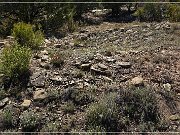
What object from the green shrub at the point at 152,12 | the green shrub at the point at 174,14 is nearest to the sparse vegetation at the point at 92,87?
the green shrub at the point at 174,14

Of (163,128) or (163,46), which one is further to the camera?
(163,46)

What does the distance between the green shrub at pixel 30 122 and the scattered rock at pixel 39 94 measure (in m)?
0.55

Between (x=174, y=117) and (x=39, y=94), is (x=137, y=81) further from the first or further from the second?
(x=39, y=94)

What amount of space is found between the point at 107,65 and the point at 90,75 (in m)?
0.54

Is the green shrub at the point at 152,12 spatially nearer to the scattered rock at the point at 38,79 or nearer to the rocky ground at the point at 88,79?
the rocky ground at the point at 88,79

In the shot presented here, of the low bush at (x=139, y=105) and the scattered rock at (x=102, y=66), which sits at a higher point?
the scattered rock at (x=102, y=66)

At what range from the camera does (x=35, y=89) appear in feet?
27.5

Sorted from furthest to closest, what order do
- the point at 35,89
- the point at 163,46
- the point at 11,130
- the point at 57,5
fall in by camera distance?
the point at 57,5
the point at 163,46
the point at 35,89
the point at 11,130

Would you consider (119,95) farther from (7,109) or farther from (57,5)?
(57,5)

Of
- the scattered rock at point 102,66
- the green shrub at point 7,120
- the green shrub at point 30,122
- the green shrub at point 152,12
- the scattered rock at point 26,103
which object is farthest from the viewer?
the green shrub at point 152,12

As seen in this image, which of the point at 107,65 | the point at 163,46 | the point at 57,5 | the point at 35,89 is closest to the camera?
the point at 35,89

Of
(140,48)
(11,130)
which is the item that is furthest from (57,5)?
(11,130)

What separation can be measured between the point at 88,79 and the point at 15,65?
59.0 inches

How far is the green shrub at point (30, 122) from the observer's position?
748 centimetres
